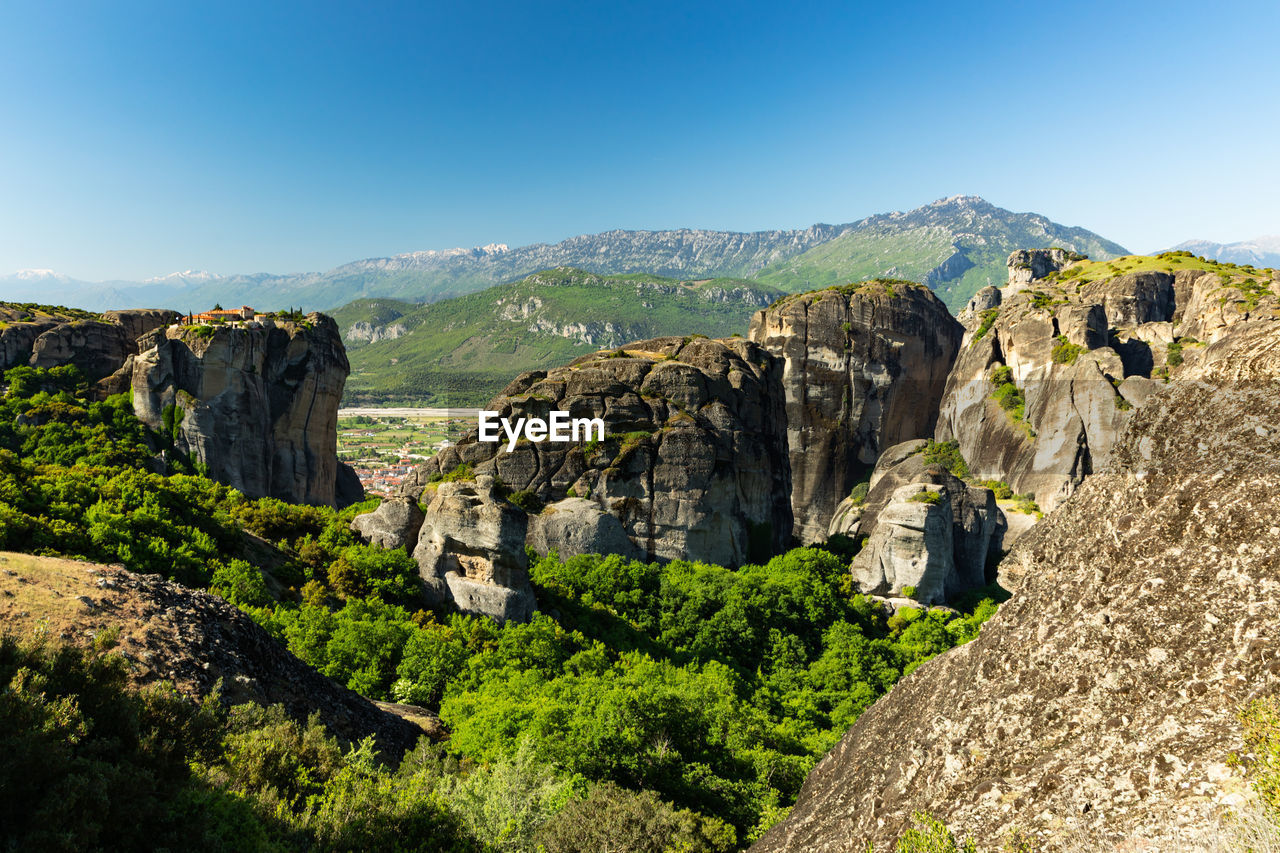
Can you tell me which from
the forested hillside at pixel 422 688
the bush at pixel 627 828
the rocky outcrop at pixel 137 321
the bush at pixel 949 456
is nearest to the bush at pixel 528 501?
the forested hillside at pixel 422 688

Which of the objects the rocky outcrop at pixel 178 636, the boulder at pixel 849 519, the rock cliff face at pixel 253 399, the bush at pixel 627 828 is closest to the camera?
the bush at pixel 627 828

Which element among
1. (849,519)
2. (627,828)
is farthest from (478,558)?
(849,519)

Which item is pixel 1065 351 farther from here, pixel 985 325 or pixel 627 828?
pixel 627 828

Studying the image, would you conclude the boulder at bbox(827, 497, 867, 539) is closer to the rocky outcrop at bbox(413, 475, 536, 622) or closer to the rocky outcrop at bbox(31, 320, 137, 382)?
the rocky outcrop at bbox(413, 475, 536, 622)

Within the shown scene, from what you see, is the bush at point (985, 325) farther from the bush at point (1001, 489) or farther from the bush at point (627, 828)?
the bush at point (627, 828)

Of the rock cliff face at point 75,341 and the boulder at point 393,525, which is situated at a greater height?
the rock cliff face at point 75,341

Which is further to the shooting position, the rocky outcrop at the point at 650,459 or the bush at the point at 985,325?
the bush at the point at 985,325

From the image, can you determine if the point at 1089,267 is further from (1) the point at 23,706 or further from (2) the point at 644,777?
(1) the point at 23,706
